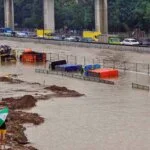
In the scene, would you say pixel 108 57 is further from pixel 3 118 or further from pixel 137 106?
pixel 3 118

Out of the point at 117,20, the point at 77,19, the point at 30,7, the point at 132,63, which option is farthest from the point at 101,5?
the point at 132,63

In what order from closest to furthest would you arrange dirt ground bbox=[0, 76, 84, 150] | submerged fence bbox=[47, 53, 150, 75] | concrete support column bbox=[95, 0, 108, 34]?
dirt ground bbox=[0, 76, 84, 150]
submerged fence bbox=[47, 53, 150, 75]
concrete support column bbox=[95, 0, 108, 34]

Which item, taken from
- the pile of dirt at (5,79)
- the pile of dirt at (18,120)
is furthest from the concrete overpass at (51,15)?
the pile of dirt at (18,120)

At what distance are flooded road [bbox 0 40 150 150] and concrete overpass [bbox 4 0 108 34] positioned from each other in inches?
2017

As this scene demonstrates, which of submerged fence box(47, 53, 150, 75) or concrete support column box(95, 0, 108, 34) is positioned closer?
submerged fence box(47, 53, 150, 75)

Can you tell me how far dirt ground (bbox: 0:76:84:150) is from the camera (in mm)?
23188

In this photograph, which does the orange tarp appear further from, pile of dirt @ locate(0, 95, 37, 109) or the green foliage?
the green foliage

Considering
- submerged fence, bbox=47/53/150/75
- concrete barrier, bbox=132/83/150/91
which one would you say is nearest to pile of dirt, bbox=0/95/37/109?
concrete barrier, bbox=132/83/150/91

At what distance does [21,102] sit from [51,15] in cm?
6994

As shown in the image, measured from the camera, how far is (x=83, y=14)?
102875 mm

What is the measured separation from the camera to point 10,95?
36.9m

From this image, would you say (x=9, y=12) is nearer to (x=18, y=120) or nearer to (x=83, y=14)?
(x=83, y=14)

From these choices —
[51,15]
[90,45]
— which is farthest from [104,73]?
[51,15]

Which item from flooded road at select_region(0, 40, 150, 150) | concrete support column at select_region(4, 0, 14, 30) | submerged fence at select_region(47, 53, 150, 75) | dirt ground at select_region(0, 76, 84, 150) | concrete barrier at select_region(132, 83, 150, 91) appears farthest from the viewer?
concrete support column at select_region(4, 0, 14, 30)
